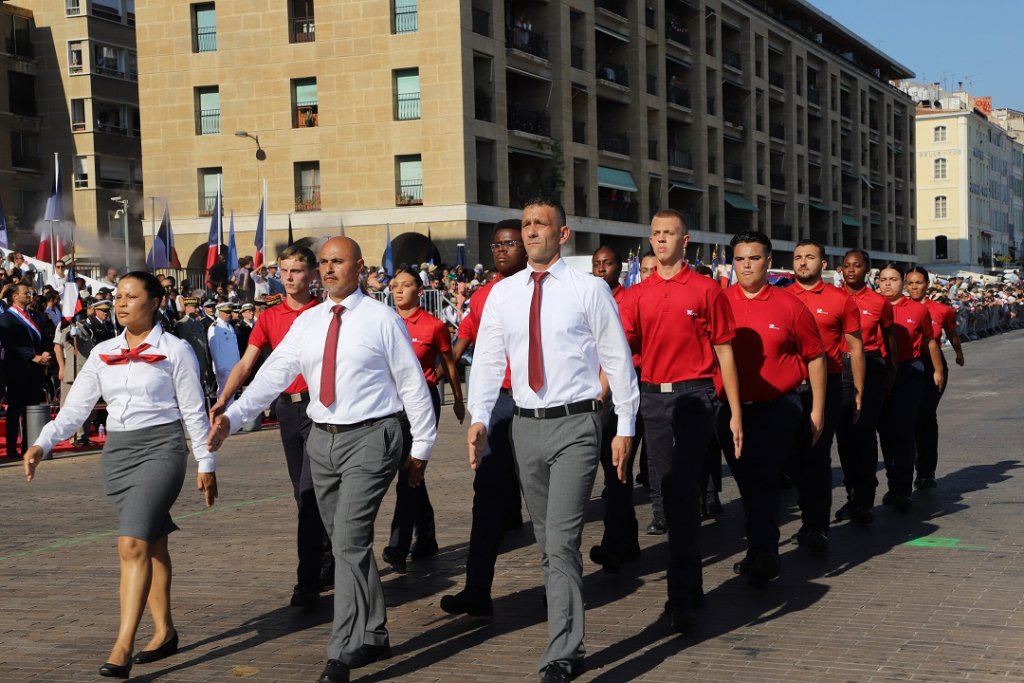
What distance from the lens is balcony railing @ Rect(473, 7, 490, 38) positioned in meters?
41.6

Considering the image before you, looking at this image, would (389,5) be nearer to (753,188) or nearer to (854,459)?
(753,188)

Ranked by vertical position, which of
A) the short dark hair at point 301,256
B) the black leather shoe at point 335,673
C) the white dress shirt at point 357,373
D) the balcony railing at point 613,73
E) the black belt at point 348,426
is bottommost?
the black leather shoe at point 335,673

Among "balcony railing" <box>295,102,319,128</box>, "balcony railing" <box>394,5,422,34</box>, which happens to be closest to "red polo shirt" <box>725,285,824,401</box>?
"balcony railing" <box>394,5,422,34</box>

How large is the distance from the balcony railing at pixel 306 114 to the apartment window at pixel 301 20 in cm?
200

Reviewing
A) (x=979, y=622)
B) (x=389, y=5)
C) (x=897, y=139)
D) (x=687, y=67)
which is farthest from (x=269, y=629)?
(x=897, y=139)

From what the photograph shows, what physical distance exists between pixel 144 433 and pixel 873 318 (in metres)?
5.87

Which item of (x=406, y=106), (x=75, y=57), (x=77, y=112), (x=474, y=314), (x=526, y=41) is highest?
(x=75, y=57)

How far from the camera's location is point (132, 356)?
6199 millimetres

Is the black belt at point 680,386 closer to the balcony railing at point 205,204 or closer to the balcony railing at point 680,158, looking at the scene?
the balcony railing at point 205,204

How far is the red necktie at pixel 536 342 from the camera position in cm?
584

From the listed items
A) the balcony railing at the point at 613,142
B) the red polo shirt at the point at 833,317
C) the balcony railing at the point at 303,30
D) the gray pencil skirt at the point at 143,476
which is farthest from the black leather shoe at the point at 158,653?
the balcony railing at the point at 613,142

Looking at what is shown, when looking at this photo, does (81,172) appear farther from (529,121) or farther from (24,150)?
(529,121)

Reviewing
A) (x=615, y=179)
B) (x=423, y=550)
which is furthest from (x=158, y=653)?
(x=615, y=179)

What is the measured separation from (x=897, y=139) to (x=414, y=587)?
91101 mm
